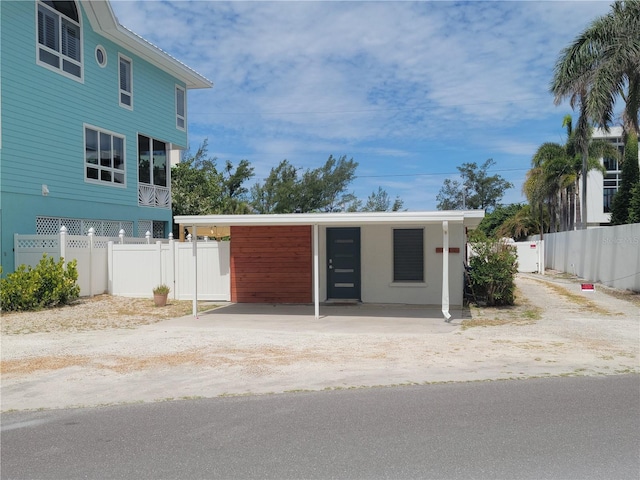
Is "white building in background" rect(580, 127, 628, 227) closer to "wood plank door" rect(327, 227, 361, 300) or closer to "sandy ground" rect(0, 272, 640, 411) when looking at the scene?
"sandy ground" rect(0, 272, 640, 411)

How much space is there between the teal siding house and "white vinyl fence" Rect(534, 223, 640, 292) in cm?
1745

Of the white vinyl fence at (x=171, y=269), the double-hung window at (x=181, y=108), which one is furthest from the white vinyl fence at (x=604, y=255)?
the double-hung window at (x=181, y=108)

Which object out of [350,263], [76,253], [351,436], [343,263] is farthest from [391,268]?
[351,436]

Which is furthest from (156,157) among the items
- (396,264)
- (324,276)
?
(396,264)

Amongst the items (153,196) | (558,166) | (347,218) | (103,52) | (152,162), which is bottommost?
(347,218)

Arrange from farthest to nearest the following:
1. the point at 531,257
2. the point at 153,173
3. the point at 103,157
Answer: the point at 531,257 → the point at 153,173 → the point at 103,157

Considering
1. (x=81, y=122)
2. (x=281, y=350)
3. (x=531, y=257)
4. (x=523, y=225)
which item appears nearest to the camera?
(x=281, y=350)

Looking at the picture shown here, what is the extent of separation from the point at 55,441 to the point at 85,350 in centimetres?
451

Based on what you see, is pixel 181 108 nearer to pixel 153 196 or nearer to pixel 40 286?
pixel 153 196

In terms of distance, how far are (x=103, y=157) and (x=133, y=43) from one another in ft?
14.7

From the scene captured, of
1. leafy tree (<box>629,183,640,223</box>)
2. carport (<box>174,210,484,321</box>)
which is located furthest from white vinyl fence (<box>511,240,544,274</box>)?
carport (<box>174,210,484,321</box>)

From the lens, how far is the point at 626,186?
29.7 m

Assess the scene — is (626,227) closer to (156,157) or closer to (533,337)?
(533,337)

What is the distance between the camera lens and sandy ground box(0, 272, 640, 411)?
704 centimetres
